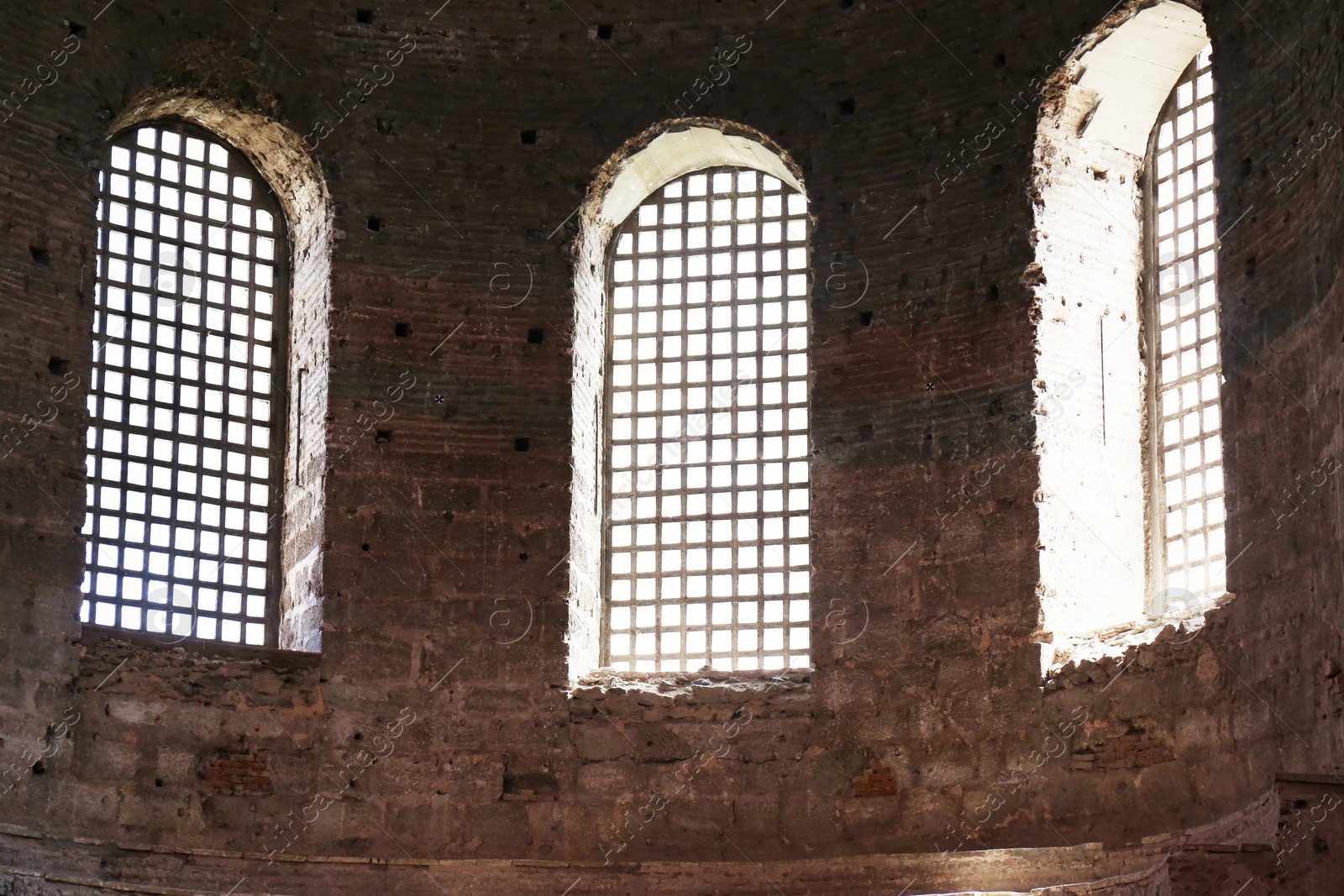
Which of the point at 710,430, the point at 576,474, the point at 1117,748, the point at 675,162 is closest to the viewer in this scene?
the point at 1117,748

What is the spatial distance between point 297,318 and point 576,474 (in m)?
2.55

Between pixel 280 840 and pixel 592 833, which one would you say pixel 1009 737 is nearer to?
pixel 592 833

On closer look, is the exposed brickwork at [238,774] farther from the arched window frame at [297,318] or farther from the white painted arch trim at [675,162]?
the white painted arch trim at [675,162]

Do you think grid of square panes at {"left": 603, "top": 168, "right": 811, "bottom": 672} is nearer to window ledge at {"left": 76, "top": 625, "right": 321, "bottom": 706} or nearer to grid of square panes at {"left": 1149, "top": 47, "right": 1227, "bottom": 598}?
window ledge at {"left": 76, "top": 625, "right": 321, "bottom": 706}

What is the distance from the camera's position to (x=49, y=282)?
1677 centimetres

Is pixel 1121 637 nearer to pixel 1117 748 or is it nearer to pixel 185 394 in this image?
pixel 1117 748

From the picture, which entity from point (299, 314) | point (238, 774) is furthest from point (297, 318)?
point (238, 774)

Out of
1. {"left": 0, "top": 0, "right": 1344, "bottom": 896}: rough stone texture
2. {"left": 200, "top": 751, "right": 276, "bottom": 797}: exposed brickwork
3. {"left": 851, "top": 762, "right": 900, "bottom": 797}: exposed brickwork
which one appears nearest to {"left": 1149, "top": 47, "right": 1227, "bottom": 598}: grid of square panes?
{"left": 0, "top": 0, "right": 1344, "bottom": 896}: rough stone texture

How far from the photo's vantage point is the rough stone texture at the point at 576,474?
15539mm

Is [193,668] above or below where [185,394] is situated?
below

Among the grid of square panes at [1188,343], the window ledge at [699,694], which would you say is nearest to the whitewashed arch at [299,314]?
the window ledge at [699,694]

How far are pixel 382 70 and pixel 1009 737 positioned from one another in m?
7.20

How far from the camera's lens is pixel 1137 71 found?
1770 cm

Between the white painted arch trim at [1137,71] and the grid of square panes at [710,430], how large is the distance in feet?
8.21
